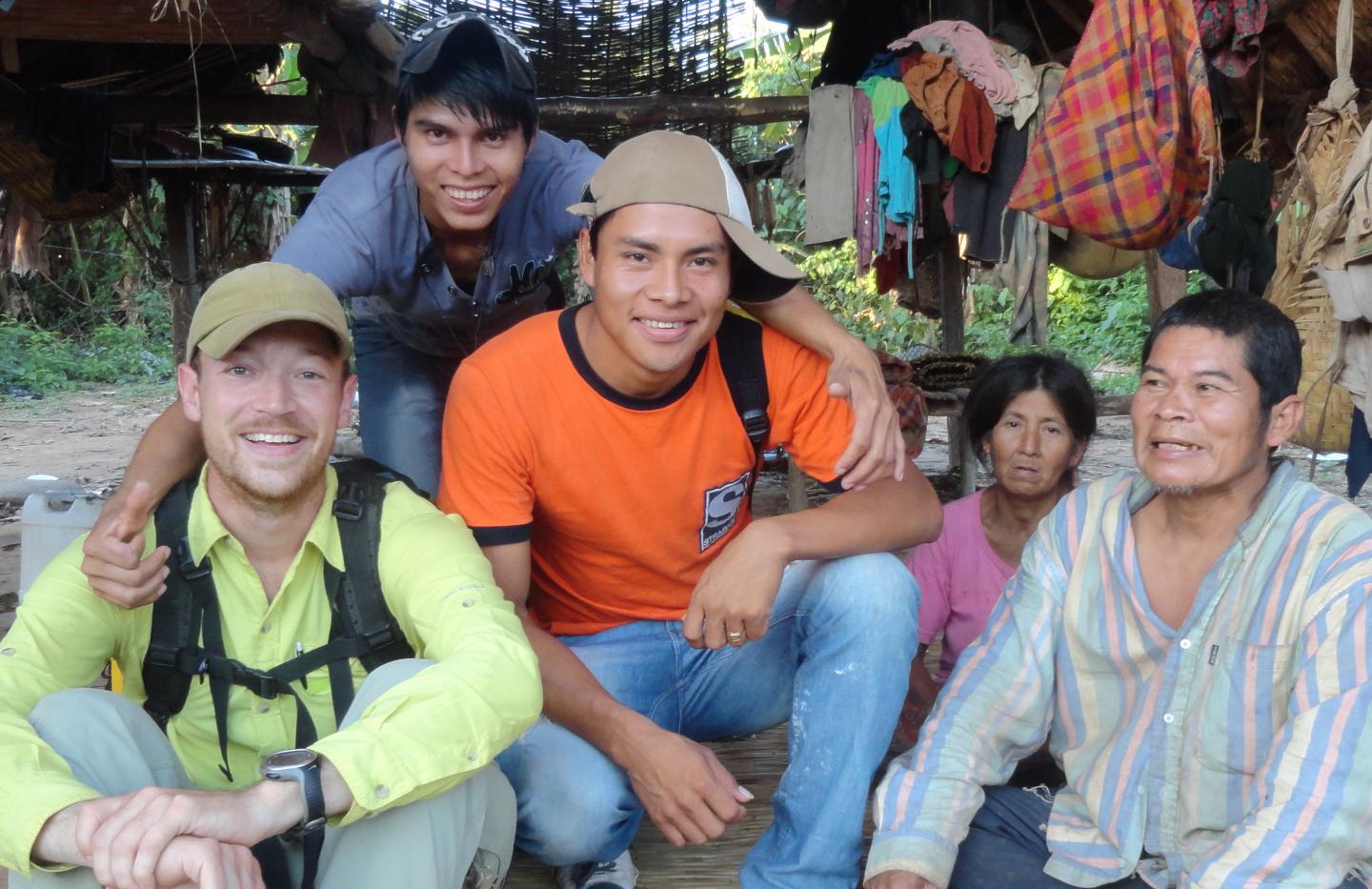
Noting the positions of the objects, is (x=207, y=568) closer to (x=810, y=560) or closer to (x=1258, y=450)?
(x=810, y=560)

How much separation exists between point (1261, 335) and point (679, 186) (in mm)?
1042

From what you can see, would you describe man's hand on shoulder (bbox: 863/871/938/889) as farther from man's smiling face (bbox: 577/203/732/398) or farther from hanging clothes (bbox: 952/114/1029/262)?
hanging clothes (bbox: 952/114/1029/262)

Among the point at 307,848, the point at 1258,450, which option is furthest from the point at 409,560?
the point at 1258,450

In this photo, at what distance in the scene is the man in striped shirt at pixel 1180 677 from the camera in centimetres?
174

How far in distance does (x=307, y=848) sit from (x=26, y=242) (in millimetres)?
6448

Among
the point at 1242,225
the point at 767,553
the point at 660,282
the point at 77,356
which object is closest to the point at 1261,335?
the point at 767,553

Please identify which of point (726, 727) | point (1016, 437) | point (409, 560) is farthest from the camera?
point (1016, 437)

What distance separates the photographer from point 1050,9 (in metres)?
5.64

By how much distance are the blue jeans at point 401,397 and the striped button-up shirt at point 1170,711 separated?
1739 millimetres

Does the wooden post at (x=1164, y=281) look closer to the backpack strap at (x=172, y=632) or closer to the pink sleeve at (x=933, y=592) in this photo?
the pink sleeve at (x=933, y=592)

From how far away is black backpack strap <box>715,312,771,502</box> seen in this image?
2328 mm

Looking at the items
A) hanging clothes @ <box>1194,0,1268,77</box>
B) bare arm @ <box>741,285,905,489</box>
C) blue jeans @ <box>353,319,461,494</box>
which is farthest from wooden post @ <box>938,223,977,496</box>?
bare arm @ <box>741,285,905,489</box>

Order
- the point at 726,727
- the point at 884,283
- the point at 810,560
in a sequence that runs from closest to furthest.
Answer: the point at 810,560
the point at 726,727
the point at 884,283

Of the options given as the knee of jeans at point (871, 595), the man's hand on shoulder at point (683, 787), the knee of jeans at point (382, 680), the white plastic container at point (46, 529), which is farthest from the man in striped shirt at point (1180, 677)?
the white plastic container at point (46, 529)
